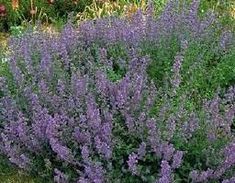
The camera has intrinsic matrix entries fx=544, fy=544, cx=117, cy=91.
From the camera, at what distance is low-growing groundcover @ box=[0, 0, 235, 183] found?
2910 mm

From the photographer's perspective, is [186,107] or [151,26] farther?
[151,26]

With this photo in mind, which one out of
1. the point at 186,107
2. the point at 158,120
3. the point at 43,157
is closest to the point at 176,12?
the point at 186,107

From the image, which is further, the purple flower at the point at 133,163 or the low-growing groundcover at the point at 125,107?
the low-growing groundcover at the point at 125,107

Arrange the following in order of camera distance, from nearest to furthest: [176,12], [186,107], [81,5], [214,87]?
[186,107], [214,87], [176,12], [81,5]

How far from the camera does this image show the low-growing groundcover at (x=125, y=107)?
291cm

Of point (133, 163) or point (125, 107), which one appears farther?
point (125, 107)

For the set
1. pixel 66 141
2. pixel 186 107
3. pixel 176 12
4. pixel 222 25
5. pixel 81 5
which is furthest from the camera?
pixel 81 5

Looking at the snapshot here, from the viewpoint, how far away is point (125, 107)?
121 inches

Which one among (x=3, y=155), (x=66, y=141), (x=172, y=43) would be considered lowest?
(x=3, y=155)

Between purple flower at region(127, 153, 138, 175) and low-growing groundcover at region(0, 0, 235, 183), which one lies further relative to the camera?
low-growing groundcover at region(0, 0, 235, 183)

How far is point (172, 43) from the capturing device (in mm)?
3781

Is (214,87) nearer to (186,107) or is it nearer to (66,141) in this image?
(186,107)

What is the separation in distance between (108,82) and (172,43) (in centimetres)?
77

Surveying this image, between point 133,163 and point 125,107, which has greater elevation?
point 125,107
